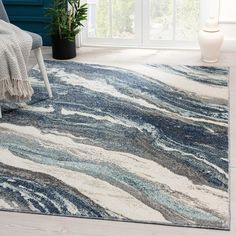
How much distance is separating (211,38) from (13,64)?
1.44 meters

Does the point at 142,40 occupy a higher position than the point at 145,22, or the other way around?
the point at 145,22

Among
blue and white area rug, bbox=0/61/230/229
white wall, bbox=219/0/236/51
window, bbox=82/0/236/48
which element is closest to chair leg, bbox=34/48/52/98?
blue and white area rug, bbox=0/61/230/229

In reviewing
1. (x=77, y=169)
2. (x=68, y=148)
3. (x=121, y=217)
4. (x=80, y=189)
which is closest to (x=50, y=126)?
(x=68, y=148)

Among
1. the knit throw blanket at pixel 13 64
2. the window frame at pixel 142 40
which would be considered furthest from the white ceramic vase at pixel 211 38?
the knit throw blanket at pixel 13 64

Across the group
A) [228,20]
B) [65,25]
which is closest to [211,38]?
[228,20]

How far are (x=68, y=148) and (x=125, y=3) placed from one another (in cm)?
176

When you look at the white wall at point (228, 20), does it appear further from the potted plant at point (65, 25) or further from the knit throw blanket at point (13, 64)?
the knit throw blanket at point (13, 64)

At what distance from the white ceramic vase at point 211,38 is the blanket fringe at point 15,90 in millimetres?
1338

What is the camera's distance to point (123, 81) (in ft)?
10.8

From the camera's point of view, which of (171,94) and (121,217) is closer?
(121,217)

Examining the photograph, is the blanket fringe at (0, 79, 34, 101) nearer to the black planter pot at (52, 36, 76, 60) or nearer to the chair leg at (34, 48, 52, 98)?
Answer: the chair leg at (34, 48, 52, 98)

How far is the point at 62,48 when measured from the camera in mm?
3678

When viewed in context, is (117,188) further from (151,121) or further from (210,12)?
(210,12)

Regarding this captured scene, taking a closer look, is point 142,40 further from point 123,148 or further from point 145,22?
point 123,148
